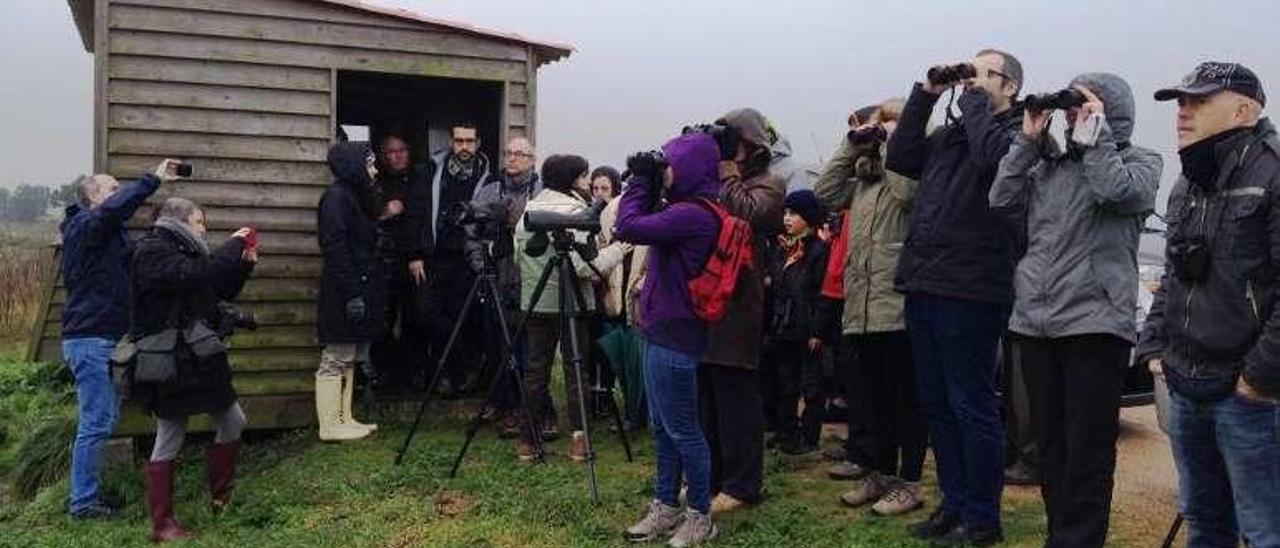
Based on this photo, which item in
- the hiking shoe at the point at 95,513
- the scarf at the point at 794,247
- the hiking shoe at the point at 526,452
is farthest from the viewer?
the hiking shoe at the point at 526,452

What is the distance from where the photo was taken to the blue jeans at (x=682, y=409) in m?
4.42

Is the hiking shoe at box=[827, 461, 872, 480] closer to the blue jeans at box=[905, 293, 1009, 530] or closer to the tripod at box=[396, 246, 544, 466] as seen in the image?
the blue jeans at box=[905, 293, 1009, 530]

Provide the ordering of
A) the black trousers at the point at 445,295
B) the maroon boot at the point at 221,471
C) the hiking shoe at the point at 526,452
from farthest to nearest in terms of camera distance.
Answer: the black trousers at the point at 445,295, the hiking shoe at the point at 526,452, the maroon boot at the point at 221,471

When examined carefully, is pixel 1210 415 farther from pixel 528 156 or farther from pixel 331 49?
pixel 331 49

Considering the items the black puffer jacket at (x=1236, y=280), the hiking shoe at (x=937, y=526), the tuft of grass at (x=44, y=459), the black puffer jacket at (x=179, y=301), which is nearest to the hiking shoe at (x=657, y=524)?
the hiking shoe at (x=937, y=526)

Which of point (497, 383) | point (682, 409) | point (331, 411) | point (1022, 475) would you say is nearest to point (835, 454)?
point (1022, 475)

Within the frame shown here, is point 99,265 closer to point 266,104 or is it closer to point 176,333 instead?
point 176,333

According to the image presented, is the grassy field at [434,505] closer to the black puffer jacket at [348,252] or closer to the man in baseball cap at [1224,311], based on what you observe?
the black puffer jacket at [348,252]

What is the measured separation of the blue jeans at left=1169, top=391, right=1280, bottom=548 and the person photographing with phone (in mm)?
317

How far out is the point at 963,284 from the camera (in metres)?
4.04

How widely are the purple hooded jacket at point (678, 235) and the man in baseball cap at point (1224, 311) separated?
178 cm

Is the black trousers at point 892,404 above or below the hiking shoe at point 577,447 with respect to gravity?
above

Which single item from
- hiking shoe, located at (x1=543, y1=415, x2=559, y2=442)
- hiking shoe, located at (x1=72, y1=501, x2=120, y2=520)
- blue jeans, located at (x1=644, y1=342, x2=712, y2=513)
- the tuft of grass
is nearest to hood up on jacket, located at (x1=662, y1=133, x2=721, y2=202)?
blue jeans, located at (x1=644, y1=342, x2=712, y2=513)

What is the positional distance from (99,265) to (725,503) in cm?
376
